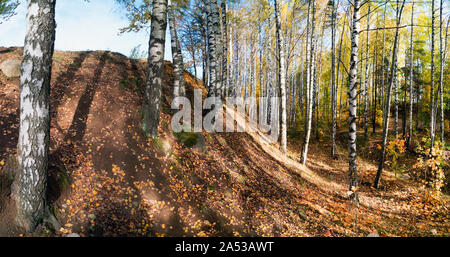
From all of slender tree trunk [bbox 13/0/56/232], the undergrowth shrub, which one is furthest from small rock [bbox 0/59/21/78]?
the undergrowth shrub

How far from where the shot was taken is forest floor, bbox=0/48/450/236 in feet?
13.1

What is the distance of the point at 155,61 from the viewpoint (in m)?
5.83

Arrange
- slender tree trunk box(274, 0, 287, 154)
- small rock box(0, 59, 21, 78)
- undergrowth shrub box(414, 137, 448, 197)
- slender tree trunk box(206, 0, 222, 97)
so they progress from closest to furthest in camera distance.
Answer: small rock box(0, 59, 21, 78) < undergrowth shrub box(414, 137, 448, 197) < slender tree trunk box(206, 0, 222, 97) < slender tree trunk box(274, 0, 287, 154)

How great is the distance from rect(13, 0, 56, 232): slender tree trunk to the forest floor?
1.00 feet

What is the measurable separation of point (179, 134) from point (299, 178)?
18.4 feet

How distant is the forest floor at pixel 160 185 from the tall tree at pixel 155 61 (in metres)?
0.70

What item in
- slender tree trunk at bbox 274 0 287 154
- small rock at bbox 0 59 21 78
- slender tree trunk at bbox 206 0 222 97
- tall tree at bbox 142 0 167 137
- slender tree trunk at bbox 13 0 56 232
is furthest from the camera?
slender tree trunk at bbox 274 0 287 154

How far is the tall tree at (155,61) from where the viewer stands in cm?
578

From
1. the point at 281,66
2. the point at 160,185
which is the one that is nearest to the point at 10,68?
the point at 160,185

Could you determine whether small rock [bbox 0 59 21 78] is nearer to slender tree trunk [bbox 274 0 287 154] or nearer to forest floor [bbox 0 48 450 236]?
forest floor [bbox 0 48 450 236]

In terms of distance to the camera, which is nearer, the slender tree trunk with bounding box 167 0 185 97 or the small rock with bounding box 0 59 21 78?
the small rock with bounding box 0 59 21 78

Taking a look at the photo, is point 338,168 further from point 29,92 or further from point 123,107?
point 29,92
